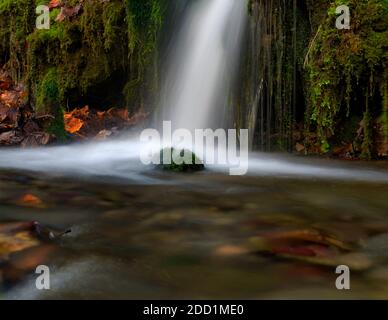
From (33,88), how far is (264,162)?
6.34 meters

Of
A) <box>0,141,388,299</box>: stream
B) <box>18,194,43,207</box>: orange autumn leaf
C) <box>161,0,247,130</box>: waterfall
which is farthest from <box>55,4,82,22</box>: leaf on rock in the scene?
<box>18,194,43,207</box>: orange autumn leaf

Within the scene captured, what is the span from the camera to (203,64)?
806 cm

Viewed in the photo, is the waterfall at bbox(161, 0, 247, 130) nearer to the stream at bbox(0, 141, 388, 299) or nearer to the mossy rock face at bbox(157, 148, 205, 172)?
the mossy rock face at bbox(157, 148, 205, 172)

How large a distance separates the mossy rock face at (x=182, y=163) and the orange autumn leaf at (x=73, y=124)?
3.91m

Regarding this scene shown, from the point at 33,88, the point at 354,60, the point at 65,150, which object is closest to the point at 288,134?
the point at 354,60

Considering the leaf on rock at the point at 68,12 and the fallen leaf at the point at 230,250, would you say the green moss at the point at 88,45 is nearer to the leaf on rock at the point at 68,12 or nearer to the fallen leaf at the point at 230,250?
the leaf on rock at the point at 68,12

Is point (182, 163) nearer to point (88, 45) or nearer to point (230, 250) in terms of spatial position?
point (230, 250)

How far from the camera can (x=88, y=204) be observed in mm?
3424

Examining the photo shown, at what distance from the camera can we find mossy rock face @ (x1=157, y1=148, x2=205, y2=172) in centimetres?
510

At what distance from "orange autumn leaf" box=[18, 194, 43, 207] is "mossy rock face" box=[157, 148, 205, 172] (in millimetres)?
1802

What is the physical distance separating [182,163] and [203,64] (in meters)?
3.44
